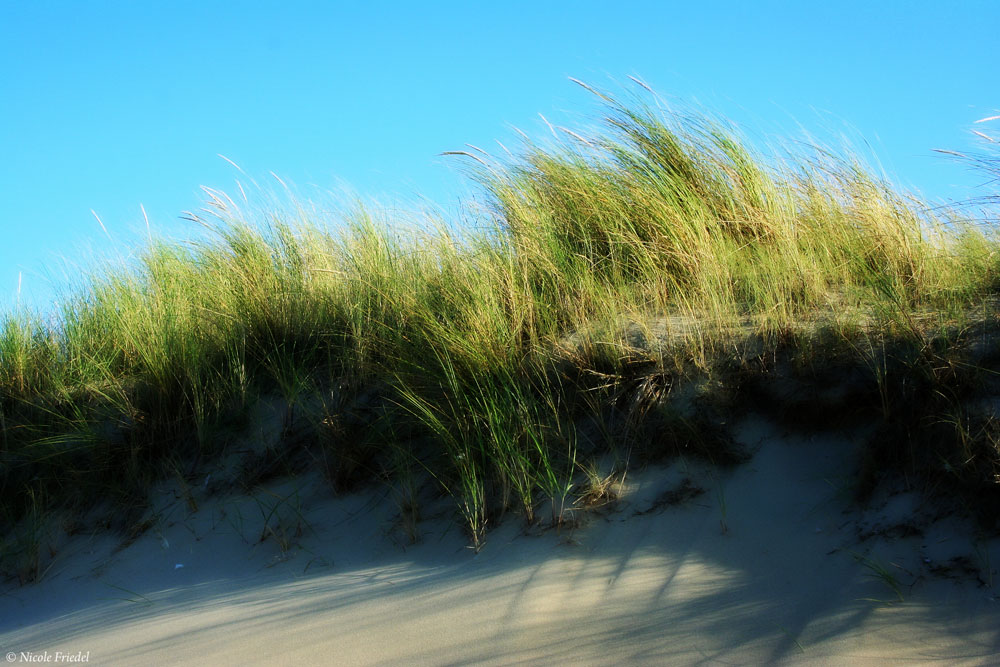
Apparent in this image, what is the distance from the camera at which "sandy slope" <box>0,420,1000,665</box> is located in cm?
231

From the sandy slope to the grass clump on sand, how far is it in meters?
0.19

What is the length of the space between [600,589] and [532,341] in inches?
51.1

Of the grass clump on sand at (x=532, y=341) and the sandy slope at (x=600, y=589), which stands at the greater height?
the grass clump on sand at (x=532, y=341)

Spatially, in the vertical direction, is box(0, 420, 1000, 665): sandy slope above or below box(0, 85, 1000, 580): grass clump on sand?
below

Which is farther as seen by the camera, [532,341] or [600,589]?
[532,341]

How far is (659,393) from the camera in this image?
3.25m

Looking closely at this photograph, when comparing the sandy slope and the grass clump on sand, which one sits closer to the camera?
the sandy slope

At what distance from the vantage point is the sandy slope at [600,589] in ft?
7.59

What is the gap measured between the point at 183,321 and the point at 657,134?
316cm

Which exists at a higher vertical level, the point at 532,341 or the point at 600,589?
the point at 532,341

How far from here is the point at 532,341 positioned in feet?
11.9

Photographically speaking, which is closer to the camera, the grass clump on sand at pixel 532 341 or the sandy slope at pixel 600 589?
the sandy slope at pixel 600 589

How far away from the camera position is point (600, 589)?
104 inches

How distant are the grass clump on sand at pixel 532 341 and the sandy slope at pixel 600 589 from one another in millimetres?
189
